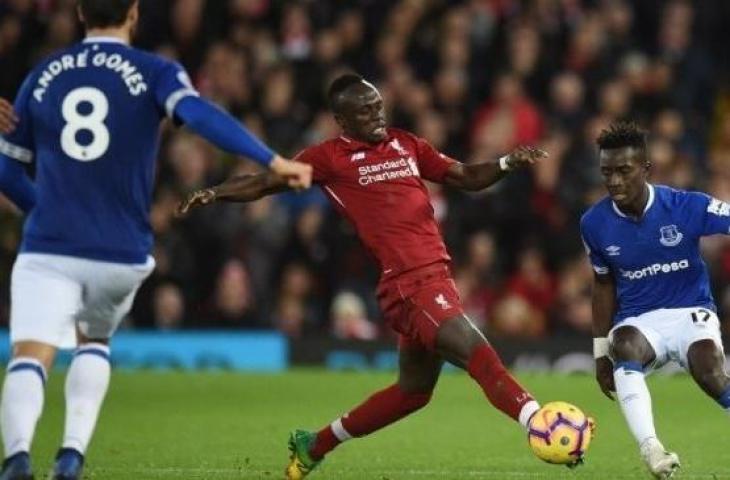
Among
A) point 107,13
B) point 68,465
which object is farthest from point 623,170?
point 68,465

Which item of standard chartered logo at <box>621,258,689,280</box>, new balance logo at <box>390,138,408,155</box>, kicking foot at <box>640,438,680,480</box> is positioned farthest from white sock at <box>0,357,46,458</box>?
standard chartered logo at <box>621,258,689,280</box>

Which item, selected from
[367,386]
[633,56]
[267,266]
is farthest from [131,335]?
[633,56]

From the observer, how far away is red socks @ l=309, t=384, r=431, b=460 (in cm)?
904

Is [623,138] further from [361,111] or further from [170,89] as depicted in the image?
[170,89]

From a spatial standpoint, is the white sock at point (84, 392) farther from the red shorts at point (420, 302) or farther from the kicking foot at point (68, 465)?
the red shorts at point (420, 302)

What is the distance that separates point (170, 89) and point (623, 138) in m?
2.86

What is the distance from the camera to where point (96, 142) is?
732cm

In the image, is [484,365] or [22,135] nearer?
[22,135]

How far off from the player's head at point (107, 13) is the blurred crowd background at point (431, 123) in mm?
9562

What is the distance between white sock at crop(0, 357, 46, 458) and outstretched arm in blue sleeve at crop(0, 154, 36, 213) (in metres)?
0.78

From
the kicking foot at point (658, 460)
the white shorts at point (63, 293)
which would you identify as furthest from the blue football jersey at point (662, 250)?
the white shorts at point (63, 293)

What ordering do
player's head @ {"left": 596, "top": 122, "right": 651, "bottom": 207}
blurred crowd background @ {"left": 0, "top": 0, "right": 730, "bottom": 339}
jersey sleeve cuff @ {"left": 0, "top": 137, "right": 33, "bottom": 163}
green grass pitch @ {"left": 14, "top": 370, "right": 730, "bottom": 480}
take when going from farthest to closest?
blurred crowd background @ {"left": 0, "top": 0, "right": 730, "bottom": 339}, green grass pitch @ {"left": 14, "top": 370, "right": 730, "bottom": 480}, player's head @ {"left": 596, "top": 122, "right": 651, "bottom": 207}, jersey sleeve cuff @ {"left": 0, "top": 137, "right": 33, "bottom": 163}

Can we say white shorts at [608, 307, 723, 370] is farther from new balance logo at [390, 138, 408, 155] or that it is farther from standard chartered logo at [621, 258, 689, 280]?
new balance logo at [390, 138, 408, 155]

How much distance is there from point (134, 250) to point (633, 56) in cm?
1232
